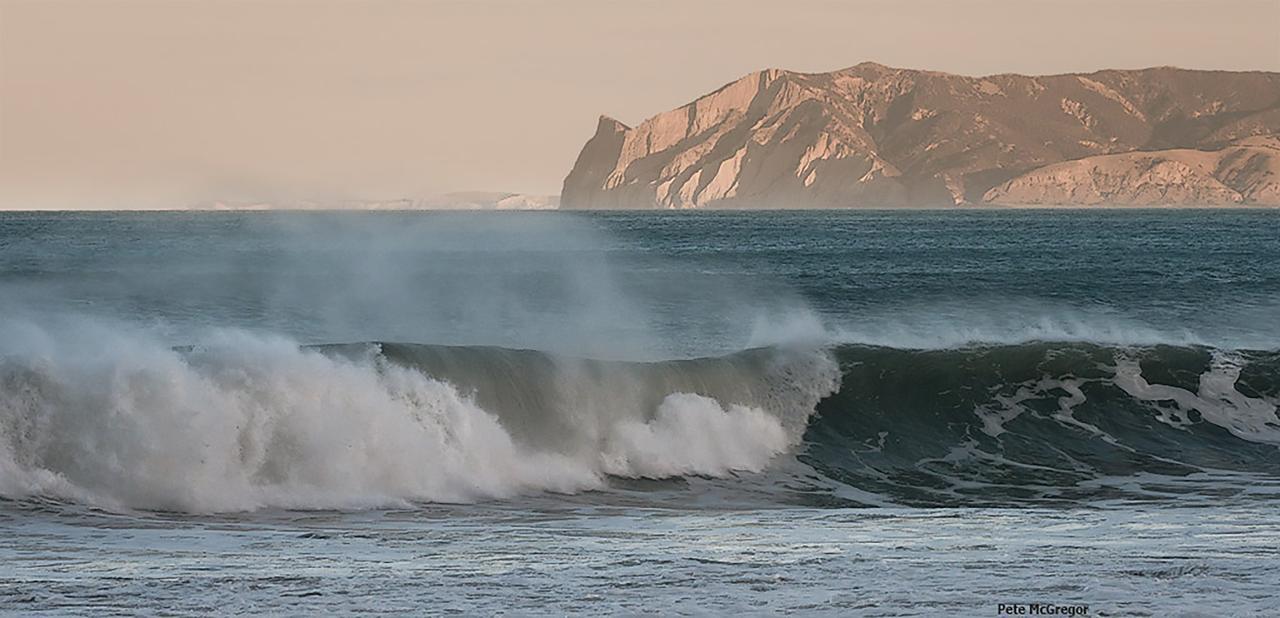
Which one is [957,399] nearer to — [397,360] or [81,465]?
[397,360]

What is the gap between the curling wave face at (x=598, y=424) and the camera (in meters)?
14.9

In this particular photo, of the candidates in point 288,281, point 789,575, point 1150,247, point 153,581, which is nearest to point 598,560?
point 789,575

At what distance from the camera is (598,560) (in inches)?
407

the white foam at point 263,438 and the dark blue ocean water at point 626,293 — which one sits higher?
the dark blue ocean water at point 626,293

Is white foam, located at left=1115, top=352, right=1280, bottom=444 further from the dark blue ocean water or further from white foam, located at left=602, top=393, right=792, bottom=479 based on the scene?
white foam, located at left=602, top=393, right=792, bottom=479

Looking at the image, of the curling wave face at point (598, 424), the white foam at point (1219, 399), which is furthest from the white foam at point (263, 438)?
the white foam at point (1219, 399)

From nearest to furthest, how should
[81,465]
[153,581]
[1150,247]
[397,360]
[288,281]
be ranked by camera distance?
[153,581]
[81,465]
[397,360]
[288,281]
[1150,247]

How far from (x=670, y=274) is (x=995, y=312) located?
31.4 feet

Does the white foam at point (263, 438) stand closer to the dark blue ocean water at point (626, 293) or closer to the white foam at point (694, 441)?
the white foam at point (694, 441)

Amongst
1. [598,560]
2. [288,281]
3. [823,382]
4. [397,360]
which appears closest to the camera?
[598,560]

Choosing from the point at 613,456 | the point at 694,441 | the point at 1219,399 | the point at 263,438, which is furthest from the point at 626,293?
the point at 263,438

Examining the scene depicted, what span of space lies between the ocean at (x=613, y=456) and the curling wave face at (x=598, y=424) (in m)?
0.05

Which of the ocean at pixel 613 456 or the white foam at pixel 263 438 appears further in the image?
the white foam at pixel 263 438

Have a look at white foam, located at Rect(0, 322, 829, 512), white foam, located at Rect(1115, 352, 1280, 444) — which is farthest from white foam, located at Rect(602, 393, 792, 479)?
white foam, located at Rect(1115, 352, 1280, 444)
